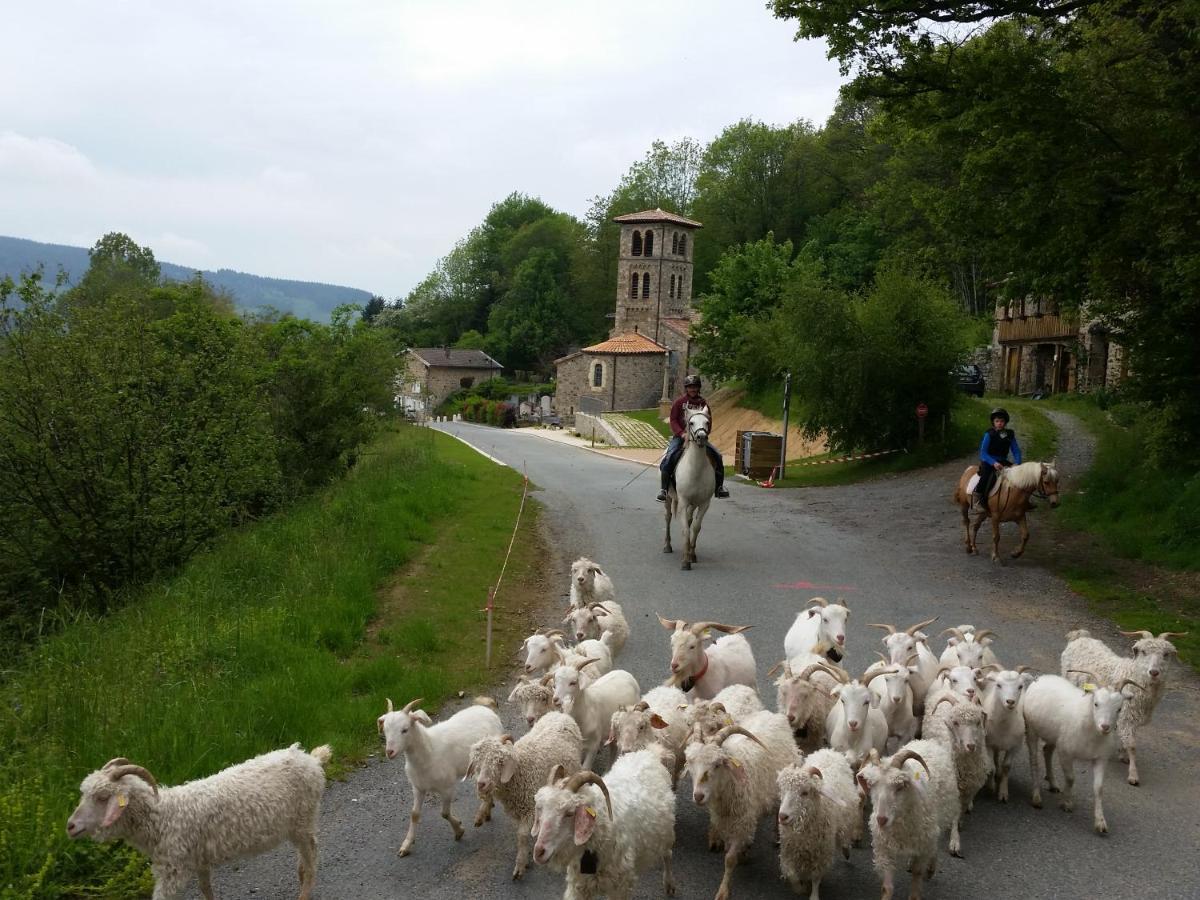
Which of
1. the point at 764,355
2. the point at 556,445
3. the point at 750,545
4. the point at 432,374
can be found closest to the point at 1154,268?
the point at 750,545

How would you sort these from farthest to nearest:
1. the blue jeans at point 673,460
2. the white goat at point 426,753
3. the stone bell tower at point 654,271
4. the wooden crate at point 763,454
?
the stone bell tower at point 654,271 → the wooden crate at point 763,454 → the blue jeans at point 673,460 → the white goat at point 426,753

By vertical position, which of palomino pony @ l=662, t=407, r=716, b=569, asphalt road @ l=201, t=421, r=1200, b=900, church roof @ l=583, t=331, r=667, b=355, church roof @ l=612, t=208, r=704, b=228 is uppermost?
church roof @ l=612, t=208, r=704, b=228

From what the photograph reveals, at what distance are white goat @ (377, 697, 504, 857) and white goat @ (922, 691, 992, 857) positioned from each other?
3793 millimetres

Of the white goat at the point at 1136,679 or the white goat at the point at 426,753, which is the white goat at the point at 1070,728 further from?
the white goat at the point at 426,753

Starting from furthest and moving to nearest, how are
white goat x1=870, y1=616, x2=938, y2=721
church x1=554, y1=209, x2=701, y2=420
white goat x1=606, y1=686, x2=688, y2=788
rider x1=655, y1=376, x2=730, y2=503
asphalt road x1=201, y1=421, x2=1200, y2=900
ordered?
1. church x1=554, y1=209, x2=701, y2=420
2. rider x1=655, y1=376, x2=730, y2=503
3. white goat x1=870, y1=616, x2=938, y2=721
4. white goat x1=606, y1=686, x2=688, y2=788
5. asphalt road x1=201, y1=421, x2=1200, y2=900

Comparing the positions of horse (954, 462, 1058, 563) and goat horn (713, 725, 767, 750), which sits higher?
horse (954, 462, 1058, 563)

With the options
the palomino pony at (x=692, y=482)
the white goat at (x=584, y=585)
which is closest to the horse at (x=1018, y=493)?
the palomino pony at (x=692, y=482)

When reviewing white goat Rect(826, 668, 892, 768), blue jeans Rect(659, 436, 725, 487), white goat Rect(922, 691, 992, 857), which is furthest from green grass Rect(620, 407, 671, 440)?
white goat Rect(922, 691, 992, 857)

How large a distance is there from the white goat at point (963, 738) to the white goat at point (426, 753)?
12.4 ft

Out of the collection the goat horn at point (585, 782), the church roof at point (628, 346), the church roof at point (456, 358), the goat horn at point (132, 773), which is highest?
the church roof at point (628, 346)

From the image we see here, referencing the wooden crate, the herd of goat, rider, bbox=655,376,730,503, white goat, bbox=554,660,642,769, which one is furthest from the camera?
the wooden crate

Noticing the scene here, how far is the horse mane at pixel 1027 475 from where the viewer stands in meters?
17.1

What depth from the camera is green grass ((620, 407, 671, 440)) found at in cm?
5832

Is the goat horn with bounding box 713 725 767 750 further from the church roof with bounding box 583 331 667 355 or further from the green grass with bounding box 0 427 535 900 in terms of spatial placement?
the church roof with bounding box 583 331 667 355
